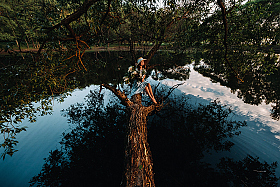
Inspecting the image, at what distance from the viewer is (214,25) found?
553 cm

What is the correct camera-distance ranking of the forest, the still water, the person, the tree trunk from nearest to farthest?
the tree trunk → the forest → the still water → the person

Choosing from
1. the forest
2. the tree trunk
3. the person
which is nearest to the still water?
the forest

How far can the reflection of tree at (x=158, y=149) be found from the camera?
13.5 feet

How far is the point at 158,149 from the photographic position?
5113mm

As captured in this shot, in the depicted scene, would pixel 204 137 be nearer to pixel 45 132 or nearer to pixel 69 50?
pixel 69 50

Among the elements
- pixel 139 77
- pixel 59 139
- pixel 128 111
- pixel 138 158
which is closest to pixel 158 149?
pixel 128 111

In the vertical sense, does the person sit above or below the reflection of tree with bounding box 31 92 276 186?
above

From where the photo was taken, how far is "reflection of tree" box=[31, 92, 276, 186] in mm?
4117

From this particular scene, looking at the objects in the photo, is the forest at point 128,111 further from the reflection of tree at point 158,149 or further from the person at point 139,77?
the person at point 139,77

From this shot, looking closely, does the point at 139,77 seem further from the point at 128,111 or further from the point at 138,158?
the point at 138,158

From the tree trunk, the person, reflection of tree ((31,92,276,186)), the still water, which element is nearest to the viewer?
the tree trunk

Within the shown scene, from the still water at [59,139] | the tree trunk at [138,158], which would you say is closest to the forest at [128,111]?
the tree trunk at [138,158]

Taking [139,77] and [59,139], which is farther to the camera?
[59,139]

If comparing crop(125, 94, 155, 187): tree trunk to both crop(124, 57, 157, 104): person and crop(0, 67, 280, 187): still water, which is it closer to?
crop(124, 57, 157, 104): person
